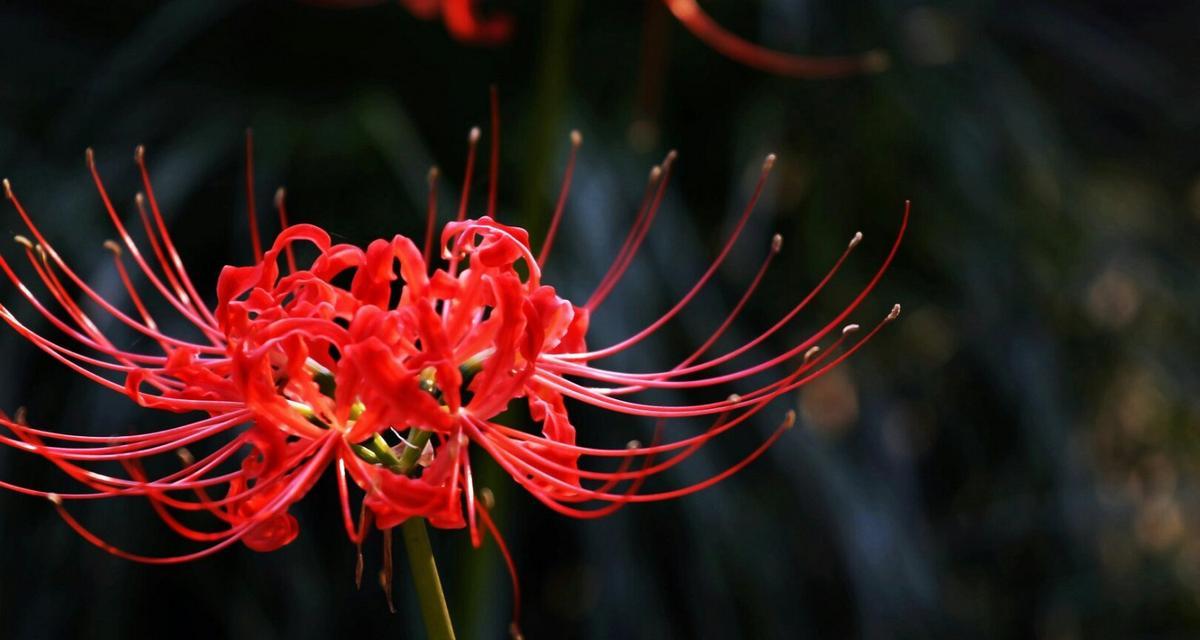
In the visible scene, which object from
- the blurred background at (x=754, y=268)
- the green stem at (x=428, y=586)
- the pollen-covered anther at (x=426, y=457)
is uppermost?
the blurred background at (x=754, y=268)

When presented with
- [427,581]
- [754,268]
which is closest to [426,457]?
[427,581]

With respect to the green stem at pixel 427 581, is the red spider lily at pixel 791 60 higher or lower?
higher

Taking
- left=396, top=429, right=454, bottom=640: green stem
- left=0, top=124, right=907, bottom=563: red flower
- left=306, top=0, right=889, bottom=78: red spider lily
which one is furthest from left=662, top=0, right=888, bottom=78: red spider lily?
left=396, top=429, right=454, bottom=640: green stem

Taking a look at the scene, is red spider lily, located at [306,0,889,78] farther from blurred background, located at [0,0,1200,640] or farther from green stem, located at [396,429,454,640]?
green stem, located at [396,429,454,640]

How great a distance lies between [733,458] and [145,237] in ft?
3.09

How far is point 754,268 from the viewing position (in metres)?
1.99

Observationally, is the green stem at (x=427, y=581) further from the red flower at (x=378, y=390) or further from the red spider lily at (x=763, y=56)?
the red spider lily at (x=763, y=56)

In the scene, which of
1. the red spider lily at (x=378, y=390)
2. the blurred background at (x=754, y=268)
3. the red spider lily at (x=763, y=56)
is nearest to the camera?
the red spider lily at (x=378, y=390)

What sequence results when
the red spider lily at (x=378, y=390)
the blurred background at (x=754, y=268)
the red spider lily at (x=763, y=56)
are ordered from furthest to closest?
the red spider lily at (x=763, y=56), the blurred background at (x=754, y=268), the red spider lily at (x=378, y=390)

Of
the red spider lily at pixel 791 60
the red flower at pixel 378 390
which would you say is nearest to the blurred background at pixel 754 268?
the red spider lily at pixel 791 60

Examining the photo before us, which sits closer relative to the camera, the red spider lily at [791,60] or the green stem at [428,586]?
the green stem at [428,586]

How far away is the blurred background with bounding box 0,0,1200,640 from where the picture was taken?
5.75ft

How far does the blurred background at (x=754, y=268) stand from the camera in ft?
5.75

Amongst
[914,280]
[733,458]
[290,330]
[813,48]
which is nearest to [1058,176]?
[914,280]
